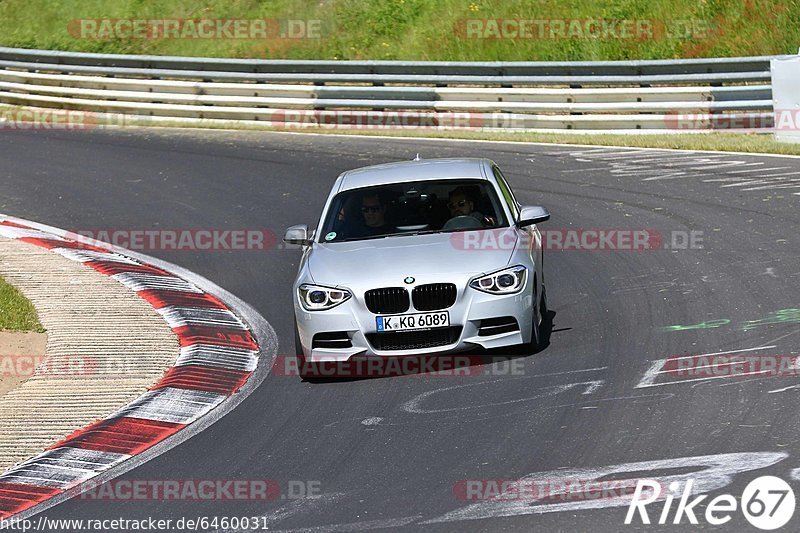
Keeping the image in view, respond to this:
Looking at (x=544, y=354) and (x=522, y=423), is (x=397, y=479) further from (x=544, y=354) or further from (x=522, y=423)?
(x=544, y=354)

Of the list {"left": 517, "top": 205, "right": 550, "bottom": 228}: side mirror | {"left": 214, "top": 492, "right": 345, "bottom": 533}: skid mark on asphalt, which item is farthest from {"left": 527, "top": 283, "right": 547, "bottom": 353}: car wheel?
{"left": 214, "top": 492, "right": 345, "bottom": 533}: skid mark on asphalt

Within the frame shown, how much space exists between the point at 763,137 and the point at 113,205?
967cm

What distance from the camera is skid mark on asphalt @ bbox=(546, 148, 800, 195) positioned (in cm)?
1573

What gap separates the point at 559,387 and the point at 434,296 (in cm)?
119

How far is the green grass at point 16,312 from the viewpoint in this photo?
11.3 metres

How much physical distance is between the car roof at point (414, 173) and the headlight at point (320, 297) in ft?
4.61

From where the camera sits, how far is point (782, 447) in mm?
6895

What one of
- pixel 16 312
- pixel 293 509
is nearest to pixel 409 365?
pixel 293 509

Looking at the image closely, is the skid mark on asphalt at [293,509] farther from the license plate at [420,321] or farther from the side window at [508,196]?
the side window at [508,196]

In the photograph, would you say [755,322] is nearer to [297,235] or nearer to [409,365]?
[409,365]

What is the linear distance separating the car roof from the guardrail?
32.4 feet

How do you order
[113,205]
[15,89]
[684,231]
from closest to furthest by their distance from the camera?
1. [684,231]
2. [113,205]
3. [15,89]

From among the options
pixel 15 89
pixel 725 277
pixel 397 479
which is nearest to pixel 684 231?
pixel 725 277

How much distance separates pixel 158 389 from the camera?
380 inches
